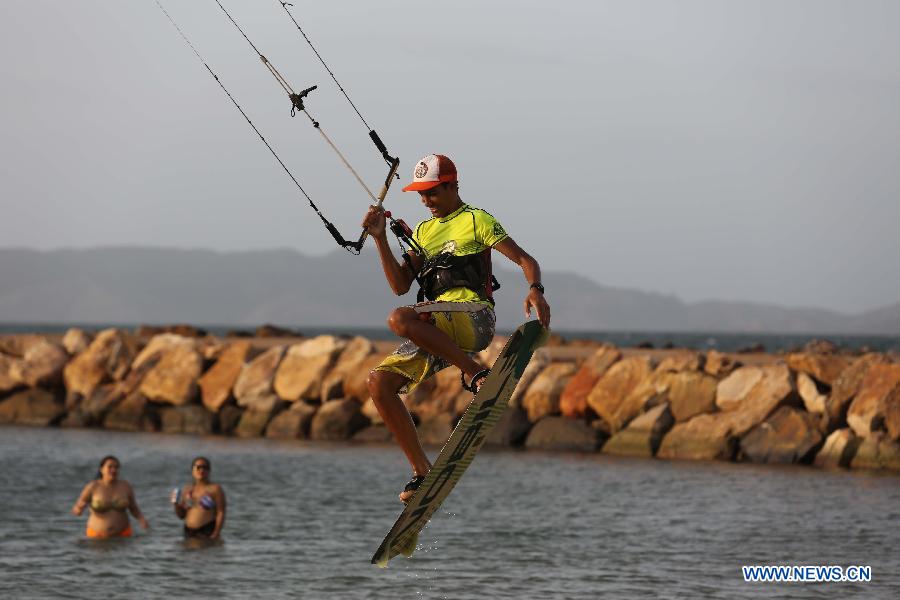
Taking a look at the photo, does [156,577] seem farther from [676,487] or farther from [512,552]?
[676,487]

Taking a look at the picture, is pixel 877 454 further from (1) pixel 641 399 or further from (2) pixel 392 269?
(2) pixel 392 269

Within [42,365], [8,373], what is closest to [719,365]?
[42,365]

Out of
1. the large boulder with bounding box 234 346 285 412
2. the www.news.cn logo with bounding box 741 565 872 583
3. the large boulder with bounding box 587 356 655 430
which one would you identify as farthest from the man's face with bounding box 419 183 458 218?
the large boulder with bounding box 234 346 285 412

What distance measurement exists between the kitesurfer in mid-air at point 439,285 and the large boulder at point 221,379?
38.1m

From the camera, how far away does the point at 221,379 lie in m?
48.9

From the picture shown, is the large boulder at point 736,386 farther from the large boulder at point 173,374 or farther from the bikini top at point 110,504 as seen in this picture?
the large boulder at point 173,374

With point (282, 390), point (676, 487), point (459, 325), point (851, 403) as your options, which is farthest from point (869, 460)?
point (459, 325)

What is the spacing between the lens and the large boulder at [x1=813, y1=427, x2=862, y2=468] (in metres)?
36.6

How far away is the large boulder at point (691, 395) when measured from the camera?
39.8 metres

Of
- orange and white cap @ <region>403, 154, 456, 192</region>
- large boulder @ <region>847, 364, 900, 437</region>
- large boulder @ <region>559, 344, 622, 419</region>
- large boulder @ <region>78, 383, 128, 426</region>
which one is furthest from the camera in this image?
large boulder @ <region>78, 383, 128, 426</region>

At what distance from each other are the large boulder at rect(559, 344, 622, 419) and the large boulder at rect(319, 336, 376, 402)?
7.10 metres

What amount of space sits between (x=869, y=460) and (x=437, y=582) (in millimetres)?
16631

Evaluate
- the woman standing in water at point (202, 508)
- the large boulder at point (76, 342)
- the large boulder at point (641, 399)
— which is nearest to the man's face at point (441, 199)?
the woman standing in water at point (202, 508)

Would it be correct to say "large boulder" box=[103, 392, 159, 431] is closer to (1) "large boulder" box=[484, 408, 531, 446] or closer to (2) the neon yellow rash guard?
(1) "large boulder" box=[484, 408, 531, 446]
